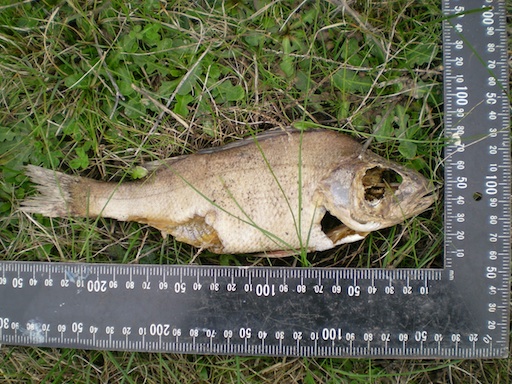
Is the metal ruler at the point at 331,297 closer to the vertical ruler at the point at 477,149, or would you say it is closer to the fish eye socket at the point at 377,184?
the vertical ruler at the point at 477,149

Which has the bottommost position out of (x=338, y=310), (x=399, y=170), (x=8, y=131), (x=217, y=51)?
(x=338, y=310)

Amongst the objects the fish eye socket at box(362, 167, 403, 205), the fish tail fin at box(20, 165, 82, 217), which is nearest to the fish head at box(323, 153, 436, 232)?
the fish eye socket at box(362, 167, 403, 205)

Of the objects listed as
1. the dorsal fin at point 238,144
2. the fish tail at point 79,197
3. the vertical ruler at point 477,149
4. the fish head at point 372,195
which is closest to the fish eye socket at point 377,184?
the fish head at point 372,195

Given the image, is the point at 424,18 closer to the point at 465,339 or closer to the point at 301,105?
the point at 301,105

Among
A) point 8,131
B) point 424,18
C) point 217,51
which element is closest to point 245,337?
point 217,51

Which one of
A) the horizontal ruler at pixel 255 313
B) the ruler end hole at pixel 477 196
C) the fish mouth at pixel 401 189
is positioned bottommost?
the horizontal ruler at pixel 255 313

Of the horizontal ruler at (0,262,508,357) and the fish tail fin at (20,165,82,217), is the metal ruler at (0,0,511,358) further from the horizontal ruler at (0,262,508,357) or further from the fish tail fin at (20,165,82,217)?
the fish tail fin at (20,165,82,217)

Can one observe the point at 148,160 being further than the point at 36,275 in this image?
Yes
